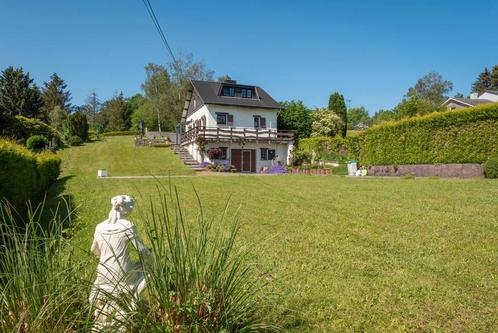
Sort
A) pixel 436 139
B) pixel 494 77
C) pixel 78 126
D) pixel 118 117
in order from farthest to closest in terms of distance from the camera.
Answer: pixel 494 77 → pixel 118 117 → pixel 78 126 → pixel 436 139

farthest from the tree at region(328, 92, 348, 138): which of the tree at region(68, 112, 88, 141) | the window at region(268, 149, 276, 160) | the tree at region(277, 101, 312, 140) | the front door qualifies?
the tree at region(68, 112, 88, 141)

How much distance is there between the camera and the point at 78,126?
122ft

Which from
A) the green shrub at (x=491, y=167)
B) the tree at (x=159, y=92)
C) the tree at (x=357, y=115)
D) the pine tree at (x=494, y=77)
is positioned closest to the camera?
the green shrub at (x=491, y=167)

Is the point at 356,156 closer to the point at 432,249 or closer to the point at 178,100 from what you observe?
the point at 432,249

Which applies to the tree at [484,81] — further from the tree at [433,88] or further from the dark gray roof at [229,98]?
the dark gray roof at [229,98]

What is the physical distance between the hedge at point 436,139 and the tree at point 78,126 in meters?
29.9

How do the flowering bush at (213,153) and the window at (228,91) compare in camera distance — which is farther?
the window at (228,91)

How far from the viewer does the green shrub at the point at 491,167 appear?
1495cm

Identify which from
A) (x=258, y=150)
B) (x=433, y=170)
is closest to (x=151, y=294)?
(x=433, y=170)

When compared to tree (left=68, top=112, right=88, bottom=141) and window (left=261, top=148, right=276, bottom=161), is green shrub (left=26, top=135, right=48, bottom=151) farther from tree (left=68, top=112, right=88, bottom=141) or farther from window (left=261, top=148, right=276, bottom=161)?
window (left=261, top=148, right=276, bottom=161)

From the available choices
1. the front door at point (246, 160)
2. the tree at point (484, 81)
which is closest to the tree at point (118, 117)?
the front door at point (246, 160)

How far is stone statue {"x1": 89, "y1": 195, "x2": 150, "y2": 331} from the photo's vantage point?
2020 mm

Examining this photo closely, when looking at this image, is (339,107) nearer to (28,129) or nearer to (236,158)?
(236,158)

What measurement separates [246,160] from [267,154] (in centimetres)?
208
